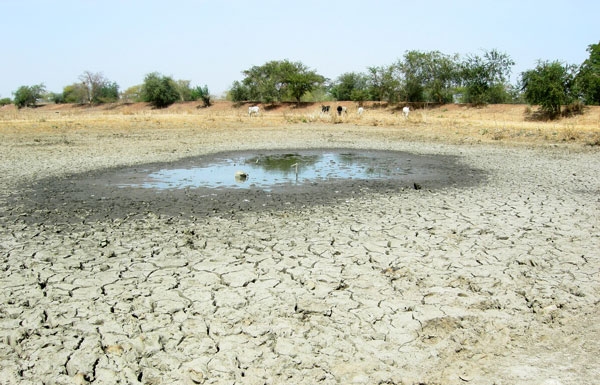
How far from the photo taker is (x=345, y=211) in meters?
7.01

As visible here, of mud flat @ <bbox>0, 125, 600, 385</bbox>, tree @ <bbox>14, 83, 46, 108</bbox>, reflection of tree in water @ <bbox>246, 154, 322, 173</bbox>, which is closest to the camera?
mud flat @ <bbox>0, 125, 600, 385</bbox>

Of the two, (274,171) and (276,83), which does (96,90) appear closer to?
(276,83)

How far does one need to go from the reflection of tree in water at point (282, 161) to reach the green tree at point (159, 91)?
4017cm

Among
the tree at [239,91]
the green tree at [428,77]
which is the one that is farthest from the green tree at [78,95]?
the green tree at [428,77]

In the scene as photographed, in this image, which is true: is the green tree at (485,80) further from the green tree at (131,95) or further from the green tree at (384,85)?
the green tree at (131,95)

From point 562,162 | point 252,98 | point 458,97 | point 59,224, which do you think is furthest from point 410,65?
point 59,224

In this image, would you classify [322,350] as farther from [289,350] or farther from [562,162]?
[562,162]

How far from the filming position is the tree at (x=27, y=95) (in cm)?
6053

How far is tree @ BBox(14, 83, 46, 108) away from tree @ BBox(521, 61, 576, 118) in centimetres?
6153

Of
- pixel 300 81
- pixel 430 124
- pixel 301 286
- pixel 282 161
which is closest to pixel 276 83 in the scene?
pixel 300 81

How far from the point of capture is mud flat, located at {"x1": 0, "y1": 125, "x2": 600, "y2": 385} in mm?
3049

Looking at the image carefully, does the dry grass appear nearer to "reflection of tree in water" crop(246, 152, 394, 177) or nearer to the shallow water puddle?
"reflection of tree in water" crop(246, 152, 394, 177)

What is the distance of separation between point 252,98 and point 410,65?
17.5m

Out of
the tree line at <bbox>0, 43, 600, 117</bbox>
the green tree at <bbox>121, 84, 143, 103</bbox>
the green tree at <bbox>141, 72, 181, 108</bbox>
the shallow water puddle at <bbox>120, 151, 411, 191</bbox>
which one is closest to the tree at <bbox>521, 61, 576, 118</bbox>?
the tree line at <bbox>0, 43, 600, 117</bbox>
